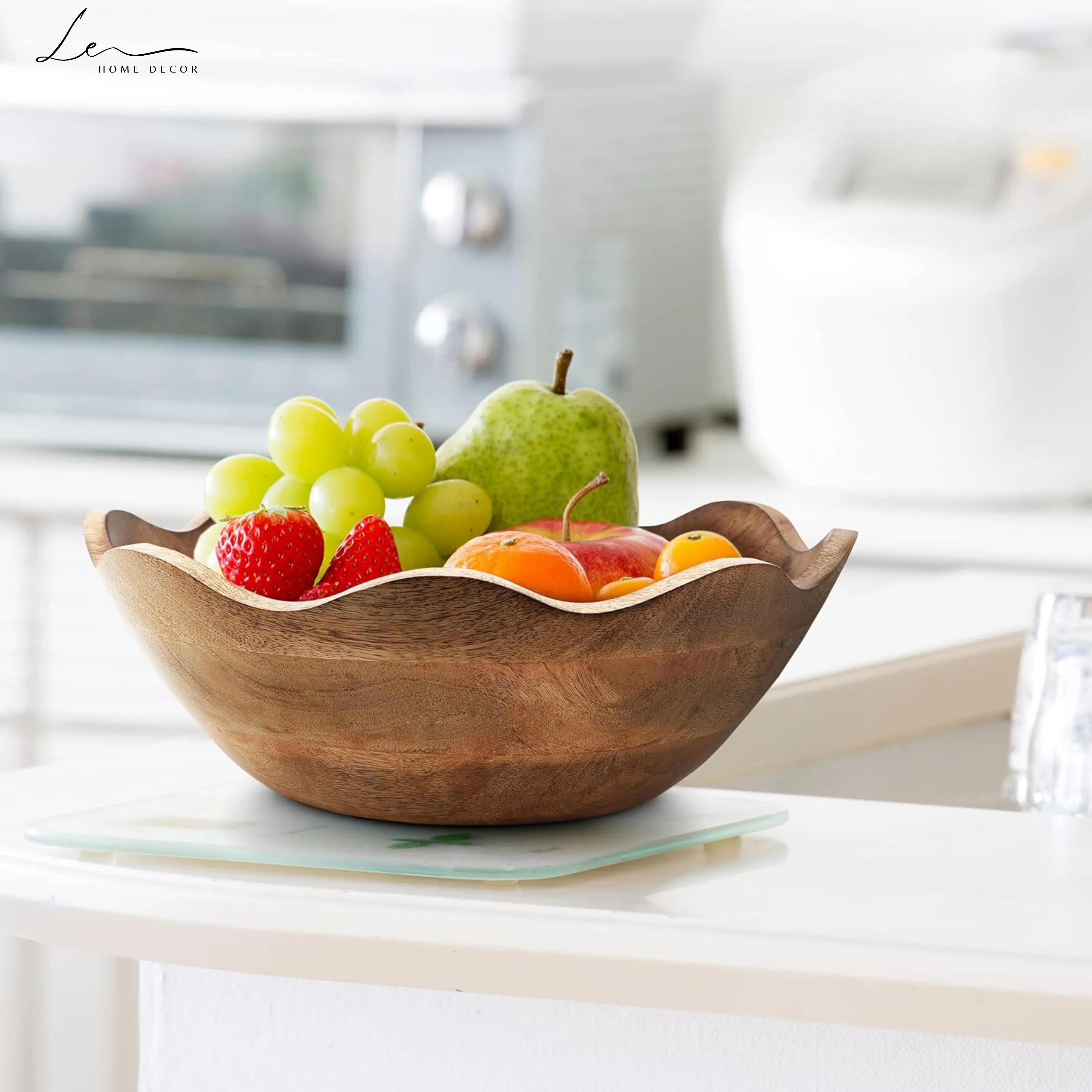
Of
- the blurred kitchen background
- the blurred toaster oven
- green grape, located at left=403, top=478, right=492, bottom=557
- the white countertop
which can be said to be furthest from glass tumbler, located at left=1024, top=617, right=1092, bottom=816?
the blurred toaster oven

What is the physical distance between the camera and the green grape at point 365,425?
66 centimetres

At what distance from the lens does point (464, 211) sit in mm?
1697

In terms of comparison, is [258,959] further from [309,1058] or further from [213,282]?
Answer: [213,282]

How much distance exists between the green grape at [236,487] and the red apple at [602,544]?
0.10 m

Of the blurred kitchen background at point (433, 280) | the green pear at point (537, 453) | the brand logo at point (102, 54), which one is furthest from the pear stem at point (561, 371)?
the brand logo at point (102, 54)

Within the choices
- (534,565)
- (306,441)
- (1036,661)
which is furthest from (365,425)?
(1036,661)

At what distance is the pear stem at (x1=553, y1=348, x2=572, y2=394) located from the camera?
2.29 ft

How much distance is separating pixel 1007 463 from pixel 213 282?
2.72 ft

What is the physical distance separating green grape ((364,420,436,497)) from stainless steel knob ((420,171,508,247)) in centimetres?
108

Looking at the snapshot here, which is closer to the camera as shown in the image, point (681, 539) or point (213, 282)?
point (681, 539)

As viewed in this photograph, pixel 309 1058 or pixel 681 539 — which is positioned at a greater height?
pixel 681 539

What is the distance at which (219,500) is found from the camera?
2.16 ft

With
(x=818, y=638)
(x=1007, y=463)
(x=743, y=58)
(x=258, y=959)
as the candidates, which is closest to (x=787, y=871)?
(x=258, y=959)

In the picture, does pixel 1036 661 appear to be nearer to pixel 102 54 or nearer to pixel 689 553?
pixel 689 553
